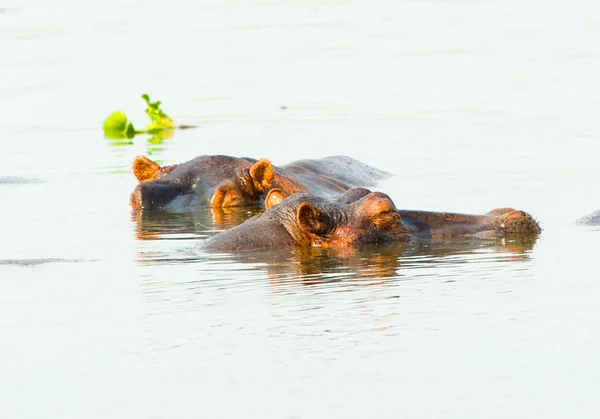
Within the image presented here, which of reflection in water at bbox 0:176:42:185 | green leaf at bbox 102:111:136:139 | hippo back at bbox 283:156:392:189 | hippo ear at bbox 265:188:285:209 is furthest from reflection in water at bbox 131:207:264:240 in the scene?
green leaf at bbox 102:111:136:139

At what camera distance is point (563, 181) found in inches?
540

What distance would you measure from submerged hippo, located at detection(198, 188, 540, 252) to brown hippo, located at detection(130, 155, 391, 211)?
2620 millimetres

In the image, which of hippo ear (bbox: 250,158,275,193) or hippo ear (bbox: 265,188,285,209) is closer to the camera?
hippo ear (bbox: 265,188,285,209)

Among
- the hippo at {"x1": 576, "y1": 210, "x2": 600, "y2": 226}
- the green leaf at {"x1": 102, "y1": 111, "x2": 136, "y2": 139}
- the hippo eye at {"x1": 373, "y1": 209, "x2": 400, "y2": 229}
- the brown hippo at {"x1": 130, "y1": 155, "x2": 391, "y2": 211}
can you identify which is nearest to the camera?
the hippo eye at {"x1": 373, "y1": 209, "x2": 400, "y2": 229}

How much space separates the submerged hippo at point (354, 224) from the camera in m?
9.84

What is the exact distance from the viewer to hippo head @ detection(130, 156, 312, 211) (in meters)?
13.2

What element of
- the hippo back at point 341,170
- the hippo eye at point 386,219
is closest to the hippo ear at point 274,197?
the hippo eye at point 386,219

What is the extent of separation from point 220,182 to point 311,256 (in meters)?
3.87

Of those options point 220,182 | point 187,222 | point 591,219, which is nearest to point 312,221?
point 591,219

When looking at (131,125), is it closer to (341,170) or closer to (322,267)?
(341,170)

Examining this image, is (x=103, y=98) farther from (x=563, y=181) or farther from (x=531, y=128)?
(x=563, y=181)

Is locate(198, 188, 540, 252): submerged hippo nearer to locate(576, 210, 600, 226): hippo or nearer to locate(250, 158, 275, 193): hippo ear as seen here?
locate(576, 210, 600, 226): hippo

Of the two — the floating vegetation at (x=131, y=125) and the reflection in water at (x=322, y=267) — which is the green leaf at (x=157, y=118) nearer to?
the floating vegetation at (x=131, y=125)

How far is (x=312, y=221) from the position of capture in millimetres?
9953
